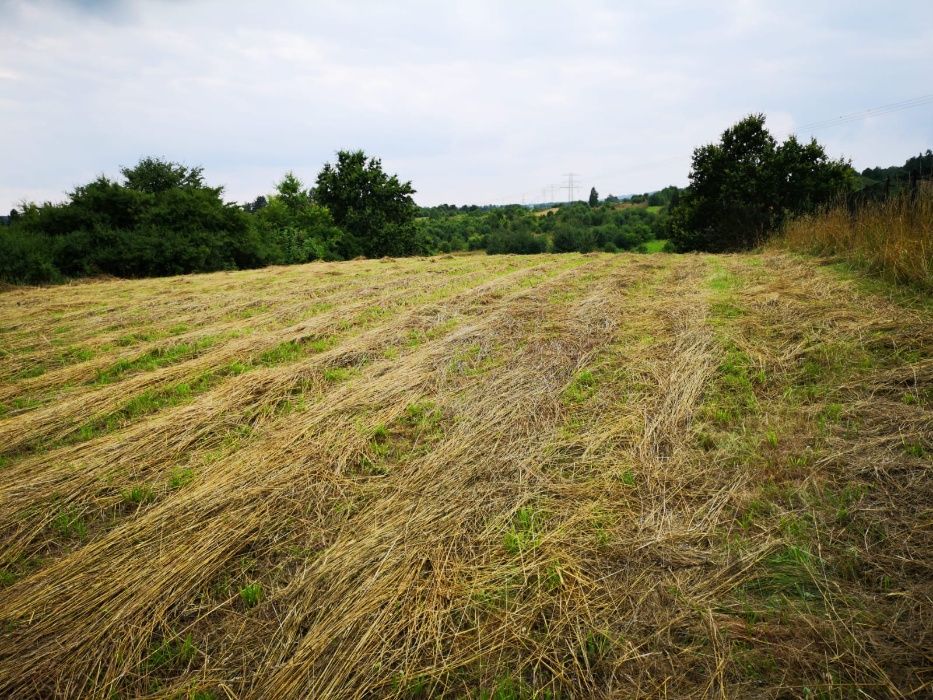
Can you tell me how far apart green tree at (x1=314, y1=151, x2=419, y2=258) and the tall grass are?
85.0 feet

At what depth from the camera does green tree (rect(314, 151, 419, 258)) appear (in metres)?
30.6

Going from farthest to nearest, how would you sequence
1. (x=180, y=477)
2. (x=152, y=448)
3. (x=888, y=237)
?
(x=888, y=237) → (x=152, y=448) → (x=180, y=477)

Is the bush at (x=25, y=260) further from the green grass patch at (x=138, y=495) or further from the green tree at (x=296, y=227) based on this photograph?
the green grass patch at (x=138, y=495)

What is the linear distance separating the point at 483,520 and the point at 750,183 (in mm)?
27877

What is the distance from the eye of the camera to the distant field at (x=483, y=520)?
1.40 metres

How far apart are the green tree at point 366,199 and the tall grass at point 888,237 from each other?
25.9m

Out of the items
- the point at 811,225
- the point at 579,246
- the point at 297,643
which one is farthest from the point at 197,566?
the point at 579,246

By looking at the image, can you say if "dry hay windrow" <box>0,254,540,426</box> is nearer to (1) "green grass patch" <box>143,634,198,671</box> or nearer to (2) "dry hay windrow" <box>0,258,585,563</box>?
(2) "dry hay windrow" <box>0,258,585,563</box>

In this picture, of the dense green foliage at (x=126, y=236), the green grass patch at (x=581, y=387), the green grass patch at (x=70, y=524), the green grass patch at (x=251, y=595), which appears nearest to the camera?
the green grass patch at (x=251, y=595)

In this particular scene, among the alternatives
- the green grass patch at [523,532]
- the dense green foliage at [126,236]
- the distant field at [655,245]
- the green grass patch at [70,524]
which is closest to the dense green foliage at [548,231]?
the distant field at [655,245]

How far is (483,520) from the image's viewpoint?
6.79 feet

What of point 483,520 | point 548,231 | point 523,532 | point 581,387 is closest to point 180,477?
point 483,520

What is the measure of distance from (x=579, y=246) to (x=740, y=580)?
4349 cm

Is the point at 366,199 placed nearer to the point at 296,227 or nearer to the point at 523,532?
the point at 296,227
